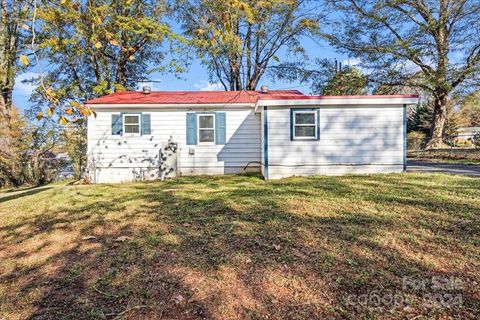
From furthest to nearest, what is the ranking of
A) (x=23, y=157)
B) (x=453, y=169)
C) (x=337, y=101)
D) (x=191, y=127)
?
(x=23, y=157)
(x=191, y=127)
(x=453, y=169)
(x=337, y=101)

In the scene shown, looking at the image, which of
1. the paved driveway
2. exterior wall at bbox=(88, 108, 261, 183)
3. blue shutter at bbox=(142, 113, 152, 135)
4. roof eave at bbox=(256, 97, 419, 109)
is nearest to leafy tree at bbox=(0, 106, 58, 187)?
exterior wall at bbox=(88, 108, 261, 183)

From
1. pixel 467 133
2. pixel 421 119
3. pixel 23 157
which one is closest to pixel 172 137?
pixel 23 157

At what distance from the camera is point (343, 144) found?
29.0 ft

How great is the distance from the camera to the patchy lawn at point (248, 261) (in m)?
2.06

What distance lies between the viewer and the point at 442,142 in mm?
19688

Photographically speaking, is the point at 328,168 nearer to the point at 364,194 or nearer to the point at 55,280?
the point at 364,194

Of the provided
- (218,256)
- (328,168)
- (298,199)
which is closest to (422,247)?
(218,256)

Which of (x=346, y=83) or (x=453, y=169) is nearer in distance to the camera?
(x=453, y=169)

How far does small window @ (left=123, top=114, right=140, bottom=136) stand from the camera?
10.8 meters

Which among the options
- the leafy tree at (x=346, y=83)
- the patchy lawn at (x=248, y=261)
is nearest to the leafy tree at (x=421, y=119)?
the leafy tree at (x=346, y=83)

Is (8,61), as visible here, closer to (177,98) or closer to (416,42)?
(177,98)

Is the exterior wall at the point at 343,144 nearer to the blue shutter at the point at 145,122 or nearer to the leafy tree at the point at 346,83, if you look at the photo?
the blue shutter at the point at 145,122

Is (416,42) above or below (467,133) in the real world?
above

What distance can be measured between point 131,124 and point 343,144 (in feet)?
24.5
